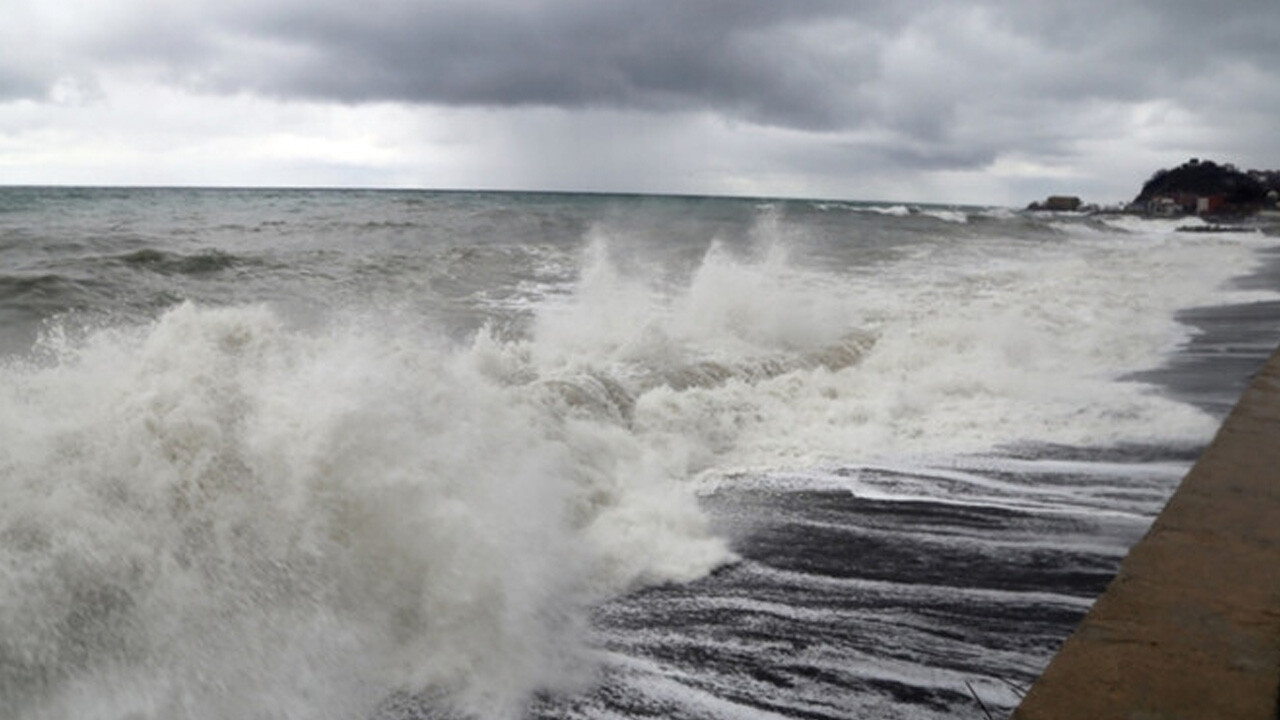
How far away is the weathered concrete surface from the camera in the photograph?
188 centimetres

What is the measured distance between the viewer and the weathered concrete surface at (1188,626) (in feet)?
6.18

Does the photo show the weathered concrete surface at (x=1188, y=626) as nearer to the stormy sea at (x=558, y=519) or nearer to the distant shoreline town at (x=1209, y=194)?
the stormy sea at (x=558, y=519)

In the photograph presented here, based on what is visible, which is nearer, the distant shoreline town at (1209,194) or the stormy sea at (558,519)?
the stormy sea at (558,519)

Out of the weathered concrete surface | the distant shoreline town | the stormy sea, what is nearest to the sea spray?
the stormy sea

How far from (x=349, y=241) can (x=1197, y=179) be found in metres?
74.4

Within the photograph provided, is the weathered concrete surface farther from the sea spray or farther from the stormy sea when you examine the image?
the sea spray

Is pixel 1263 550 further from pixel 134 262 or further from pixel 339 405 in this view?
pixel 134 262

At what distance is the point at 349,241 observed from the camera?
1969 centimetres

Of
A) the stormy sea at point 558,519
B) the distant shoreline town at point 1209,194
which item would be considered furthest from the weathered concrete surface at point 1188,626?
the distant shoreline town at point 1209,194

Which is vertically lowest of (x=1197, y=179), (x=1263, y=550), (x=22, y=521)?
(x=22, y=521)

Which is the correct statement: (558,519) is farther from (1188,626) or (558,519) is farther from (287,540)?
(1188,626)

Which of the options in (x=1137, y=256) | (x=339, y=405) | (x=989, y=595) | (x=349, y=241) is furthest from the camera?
(x=1137, y=256)

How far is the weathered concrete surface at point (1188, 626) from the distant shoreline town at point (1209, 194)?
58.9 metres

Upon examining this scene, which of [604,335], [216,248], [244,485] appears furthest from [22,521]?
[216,248]
